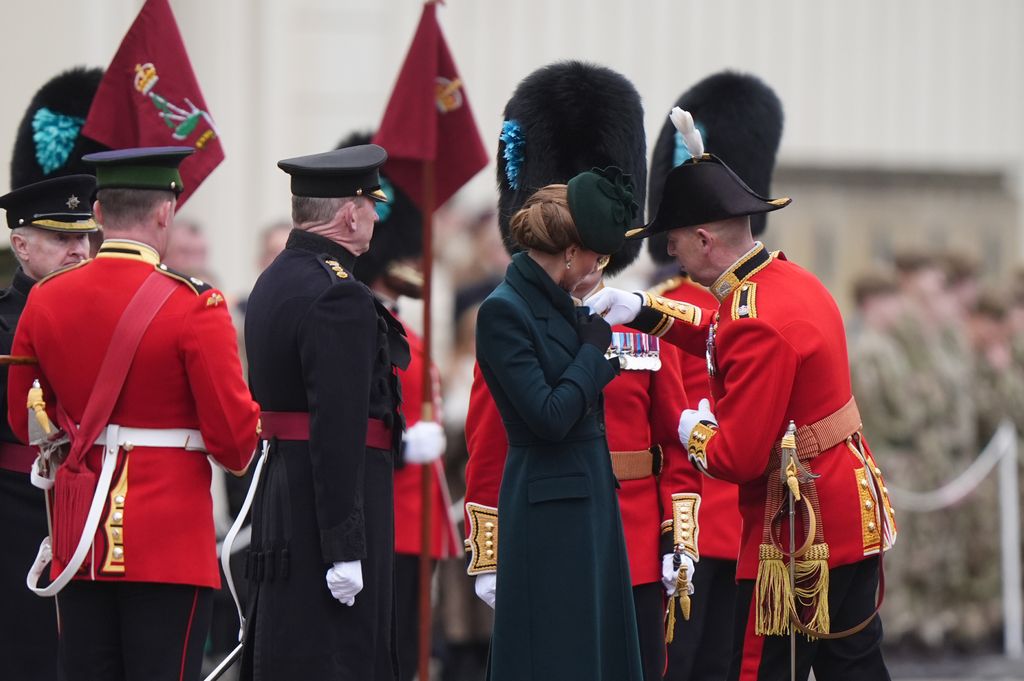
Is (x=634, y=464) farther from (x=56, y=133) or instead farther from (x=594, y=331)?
(x=56, y=133)

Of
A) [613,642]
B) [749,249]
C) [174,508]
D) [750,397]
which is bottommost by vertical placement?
[613,642]

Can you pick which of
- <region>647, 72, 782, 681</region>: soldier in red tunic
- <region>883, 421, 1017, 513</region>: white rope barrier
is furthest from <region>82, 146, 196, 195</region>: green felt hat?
<region>883, 421, 1017, 513</region>: white rope barrier

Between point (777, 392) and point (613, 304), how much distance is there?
0.51 m

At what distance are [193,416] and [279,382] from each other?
0.83 feet

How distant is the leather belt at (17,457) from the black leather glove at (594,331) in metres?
1.91

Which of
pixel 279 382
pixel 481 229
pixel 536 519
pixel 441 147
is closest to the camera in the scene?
pixel 536 519

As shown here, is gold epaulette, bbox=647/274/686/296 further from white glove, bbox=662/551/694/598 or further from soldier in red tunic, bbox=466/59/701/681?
white glove, bbox=662/551/694/598

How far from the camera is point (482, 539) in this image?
15.9ft

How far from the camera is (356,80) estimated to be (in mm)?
11422

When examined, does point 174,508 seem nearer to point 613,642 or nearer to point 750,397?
point 613,642

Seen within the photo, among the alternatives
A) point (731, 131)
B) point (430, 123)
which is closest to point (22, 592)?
point (430, 123)

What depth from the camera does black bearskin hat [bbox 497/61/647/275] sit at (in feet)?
17.5

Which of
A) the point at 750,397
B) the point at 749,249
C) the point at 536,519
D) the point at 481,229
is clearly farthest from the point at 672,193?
the point at 481,229

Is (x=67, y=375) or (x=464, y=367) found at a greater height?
(x=67, y=375)
